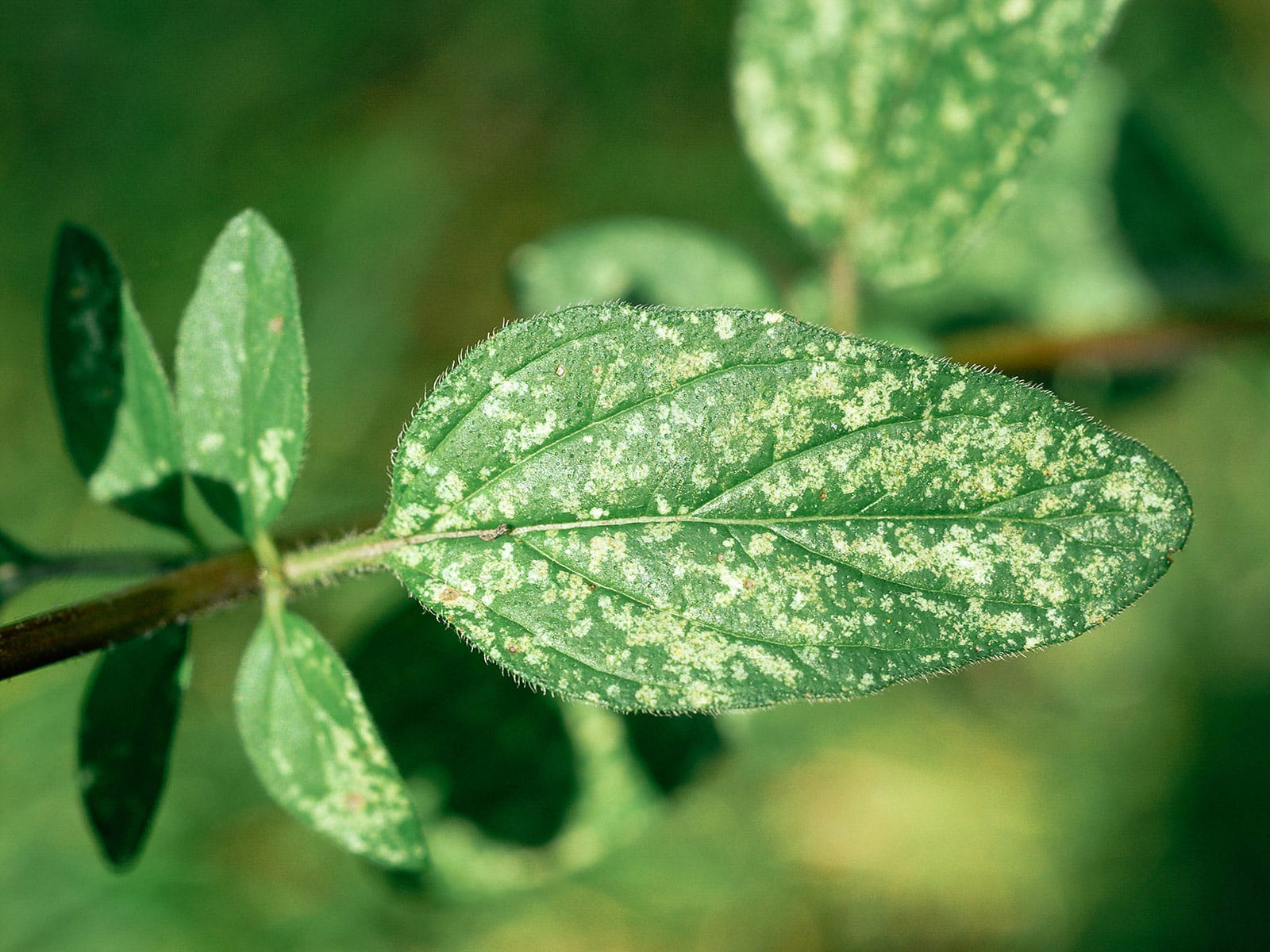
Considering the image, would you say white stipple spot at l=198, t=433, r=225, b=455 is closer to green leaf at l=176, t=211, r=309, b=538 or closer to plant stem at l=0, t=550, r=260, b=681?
green leaf at l=176, t=211, r=309, b=538

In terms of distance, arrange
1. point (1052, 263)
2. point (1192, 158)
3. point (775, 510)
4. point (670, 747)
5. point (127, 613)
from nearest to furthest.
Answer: point (775, 510)
point (127, 613)
point (670, 747)
point (1052, 263)
point (1192, 158)

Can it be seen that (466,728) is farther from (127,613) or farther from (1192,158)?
(1192,158)

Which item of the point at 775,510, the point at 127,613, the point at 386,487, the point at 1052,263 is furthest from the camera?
the point at 386,487

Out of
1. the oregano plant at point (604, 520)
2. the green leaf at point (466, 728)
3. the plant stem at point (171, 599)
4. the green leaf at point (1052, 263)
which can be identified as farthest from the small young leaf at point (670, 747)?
the green leaf at point (1052, 263)

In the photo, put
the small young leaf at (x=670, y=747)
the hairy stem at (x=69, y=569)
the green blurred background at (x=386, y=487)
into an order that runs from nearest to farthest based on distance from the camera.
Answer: the hairy stem at (x=69, y=569) < the small young leaf at (x=670, y=747) < the green blurred background at (x=386, y=487)

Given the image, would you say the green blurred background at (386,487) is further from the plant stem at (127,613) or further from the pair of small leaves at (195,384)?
the plant stem at (127,613)

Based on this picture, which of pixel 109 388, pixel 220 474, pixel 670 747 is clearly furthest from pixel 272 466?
pixel 670 747

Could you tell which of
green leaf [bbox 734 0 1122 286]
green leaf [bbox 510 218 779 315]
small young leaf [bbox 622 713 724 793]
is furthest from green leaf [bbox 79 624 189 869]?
green leaf [bbox 734 0 1122 286]
